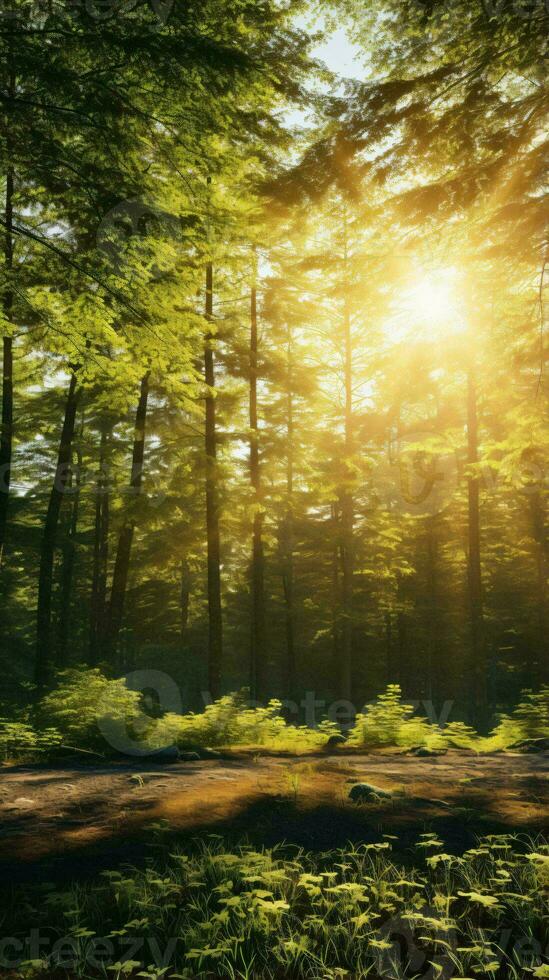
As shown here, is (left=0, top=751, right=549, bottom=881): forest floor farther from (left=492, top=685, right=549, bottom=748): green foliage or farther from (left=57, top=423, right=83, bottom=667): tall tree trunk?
(left=57, top=423, right=83, bottom=667): tall tree trunk

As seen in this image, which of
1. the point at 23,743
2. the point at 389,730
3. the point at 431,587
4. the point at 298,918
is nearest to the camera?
the point at 298,918

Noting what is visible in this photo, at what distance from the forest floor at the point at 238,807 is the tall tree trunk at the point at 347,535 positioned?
10.1 m

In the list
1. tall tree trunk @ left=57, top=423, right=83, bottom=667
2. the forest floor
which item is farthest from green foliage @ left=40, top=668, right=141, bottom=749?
tall tree trunk @ left=57, top=423, right=83, bottom=667

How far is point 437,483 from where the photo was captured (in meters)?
24.6

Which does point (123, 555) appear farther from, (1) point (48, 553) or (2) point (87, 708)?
(2) point (87, 708)

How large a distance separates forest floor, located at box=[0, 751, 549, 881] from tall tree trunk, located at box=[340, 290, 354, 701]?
1013 cm

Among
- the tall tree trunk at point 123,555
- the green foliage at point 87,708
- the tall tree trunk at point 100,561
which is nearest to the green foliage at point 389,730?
the green foliage at point 87,708

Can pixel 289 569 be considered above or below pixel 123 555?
above

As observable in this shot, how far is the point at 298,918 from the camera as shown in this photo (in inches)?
127

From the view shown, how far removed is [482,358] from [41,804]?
9849 millimetres

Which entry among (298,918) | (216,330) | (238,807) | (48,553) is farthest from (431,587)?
(298,918)

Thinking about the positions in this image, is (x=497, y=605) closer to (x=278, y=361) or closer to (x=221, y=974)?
(x=278, y=361)

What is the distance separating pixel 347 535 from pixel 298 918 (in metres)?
14.1

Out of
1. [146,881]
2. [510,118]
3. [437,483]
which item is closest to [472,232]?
[510,118]
